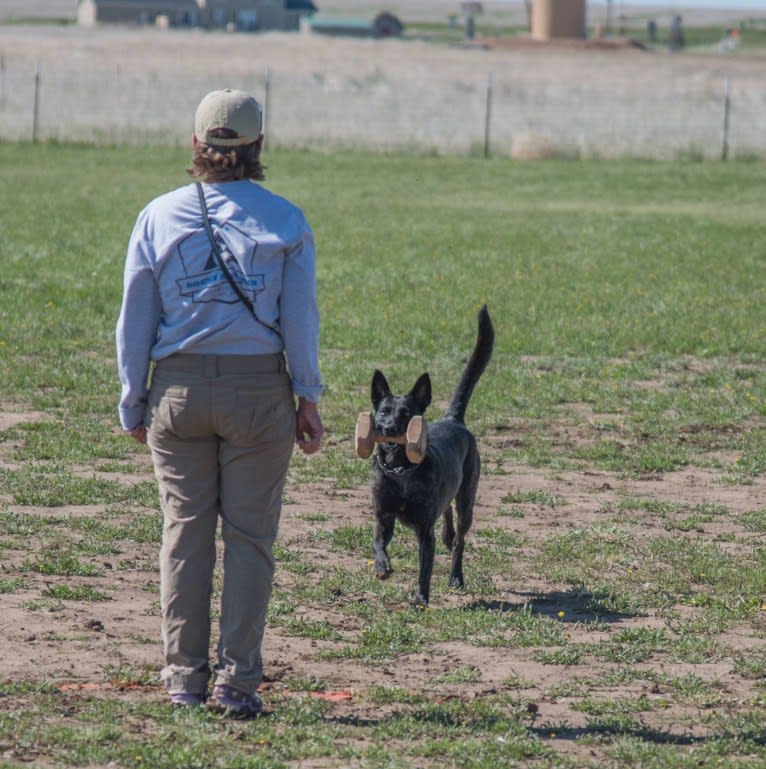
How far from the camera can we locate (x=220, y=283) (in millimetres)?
4449

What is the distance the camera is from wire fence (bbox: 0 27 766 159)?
112 feet

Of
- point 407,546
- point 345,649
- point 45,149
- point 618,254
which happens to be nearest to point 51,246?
point 618,254

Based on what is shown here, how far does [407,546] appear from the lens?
7223 millimetres

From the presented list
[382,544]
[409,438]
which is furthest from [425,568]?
[409,438]

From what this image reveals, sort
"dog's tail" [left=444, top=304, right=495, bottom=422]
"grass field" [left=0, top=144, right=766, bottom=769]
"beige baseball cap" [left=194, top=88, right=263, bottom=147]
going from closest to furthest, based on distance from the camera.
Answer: "beige baseball cap" [left=194, top=88, right=263, bottom=147] < "grass field" [left=0, top=144, right=766, bottom=769] < "dog's tail" [left=444, top=304, right=495, bottom=422]

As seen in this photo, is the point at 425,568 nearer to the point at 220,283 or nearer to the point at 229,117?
the point at 220,283

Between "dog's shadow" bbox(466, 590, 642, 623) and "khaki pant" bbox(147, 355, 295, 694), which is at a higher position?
"khaki pant" bbox(147, 355, 295, 694)

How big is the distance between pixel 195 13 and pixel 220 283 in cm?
10608

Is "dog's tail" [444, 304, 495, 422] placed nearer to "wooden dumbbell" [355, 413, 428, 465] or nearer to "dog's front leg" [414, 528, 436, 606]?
"dog's front leg" [414, 528, 436, 606]

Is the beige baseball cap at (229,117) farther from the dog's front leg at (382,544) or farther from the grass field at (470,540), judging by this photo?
the dog's front leg at (382,544)

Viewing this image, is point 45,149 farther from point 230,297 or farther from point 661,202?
point 230,297

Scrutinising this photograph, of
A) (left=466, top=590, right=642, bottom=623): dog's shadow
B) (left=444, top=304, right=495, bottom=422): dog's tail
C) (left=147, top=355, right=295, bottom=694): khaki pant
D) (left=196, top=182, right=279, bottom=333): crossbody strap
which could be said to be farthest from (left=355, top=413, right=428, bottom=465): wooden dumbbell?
(left=196, top=182, right=279, bottom=333): crossbody strap

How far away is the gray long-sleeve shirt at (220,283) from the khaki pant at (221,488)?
0.07m

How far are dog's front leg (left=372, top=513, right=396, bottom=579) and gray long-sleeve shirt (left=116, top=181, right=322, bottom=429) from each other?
1930mm
